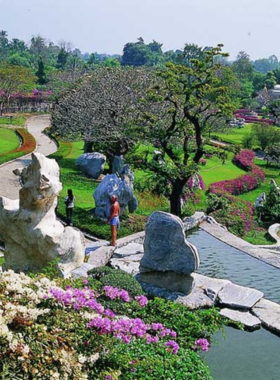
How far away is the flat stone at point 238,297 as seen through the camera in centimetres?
1040

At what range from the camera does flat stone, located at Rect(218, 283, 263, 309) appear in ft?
34.1

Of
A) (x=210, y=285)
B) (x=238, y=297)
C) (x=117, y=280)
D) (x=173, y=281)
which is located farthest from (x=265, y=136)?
(x=117, y=280)

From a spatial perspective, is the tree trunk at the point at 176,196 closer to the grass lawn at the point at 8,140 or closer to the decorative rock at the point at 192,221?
the decorative rock at the point at 192,221

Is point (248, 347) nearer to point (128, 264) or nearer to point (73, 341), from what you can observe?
point (73, 341)

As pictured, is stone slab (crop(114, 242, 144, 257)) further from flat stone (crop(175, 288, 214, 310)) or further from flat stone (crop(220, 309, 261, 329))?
flat stone (crop(220, 309, 261, 329))

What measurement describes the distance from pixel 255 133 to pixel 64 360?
39174 millimetres

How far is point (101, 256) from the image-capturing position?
12.5 m

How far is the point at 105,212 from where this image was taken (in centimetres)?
1764

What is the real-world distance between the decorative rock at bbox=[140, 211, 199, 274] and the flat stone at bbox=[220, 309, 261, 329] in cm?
102

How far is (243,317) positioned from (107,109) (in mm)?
16722

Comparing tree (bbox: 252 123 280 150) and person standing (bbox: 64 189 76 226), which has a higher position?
person standing (bbox: 64 189 76 226)

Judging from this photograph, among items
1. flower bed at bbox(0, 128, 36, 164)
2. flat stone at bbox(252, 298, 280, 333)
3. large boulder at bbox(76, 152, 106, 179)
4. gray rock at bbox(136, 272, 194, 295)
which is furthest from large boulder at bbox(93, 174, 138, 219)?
flower bed at bbox(0, 128, 36, 164)

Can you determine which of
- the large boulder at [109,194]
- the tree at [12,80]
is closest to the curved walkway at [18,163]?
the tree at [12,80]

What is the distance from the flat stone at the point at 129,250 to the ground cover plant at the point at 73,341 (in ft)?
17.4
